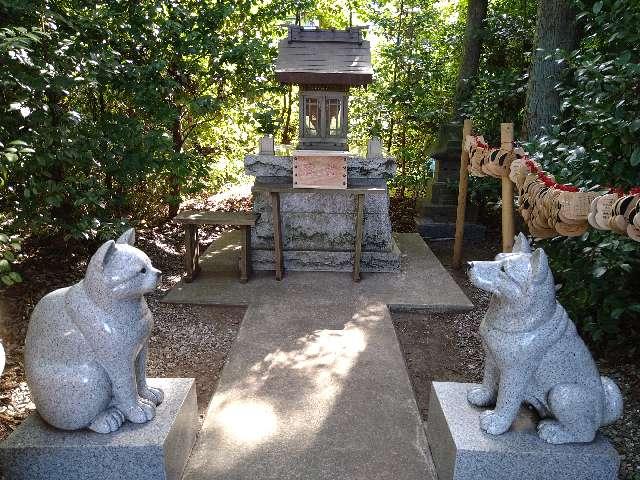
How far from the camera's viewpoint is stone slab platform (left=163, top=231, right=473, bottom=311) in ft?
17.9

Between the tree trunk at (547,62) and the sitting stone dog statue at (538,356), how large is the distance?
13.4 feet

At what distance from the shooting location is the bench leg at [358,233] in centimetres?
584

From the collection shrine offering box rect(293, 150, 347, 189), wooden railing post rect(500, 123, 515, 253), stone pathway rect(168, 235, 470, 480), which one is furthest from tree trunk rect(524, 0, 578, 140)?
stone pathway rect(168, 235, 470, 480)

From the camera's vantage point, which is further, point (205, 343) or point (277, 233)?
point (277, 233)

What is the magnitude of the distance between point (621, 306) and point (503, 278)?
1.86 m

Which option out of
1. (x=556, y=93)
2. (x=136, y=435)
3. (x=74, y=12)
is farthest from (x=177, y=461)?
(x=556, y=93)

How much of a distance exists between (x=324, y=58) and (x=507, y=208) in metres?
2.98

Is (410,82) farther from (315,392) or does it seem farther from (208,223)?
(315,392)

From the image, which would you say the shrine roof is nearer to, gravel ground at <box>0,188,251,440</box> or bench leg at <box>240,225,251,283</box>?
bench leg at <box>240,225,251,283</box>

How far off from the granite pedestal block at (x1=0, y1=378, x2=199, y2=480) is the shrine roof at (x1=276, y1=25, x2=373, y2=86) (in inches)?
164

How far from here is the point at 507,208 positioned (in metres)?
4.07

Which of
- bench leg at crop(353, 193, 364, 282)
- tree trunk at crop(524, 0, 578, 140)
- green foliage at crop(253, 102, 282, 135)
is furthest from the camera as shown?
green foliage at crop(253, 102, 282, 135)

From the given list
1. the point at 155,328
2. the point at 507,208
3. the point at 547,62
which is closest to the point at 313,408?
the point at 155,328

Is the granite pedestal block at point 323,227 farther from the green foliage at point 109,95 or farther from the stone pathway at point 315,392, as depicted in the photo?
the green foliage at point 109,95
